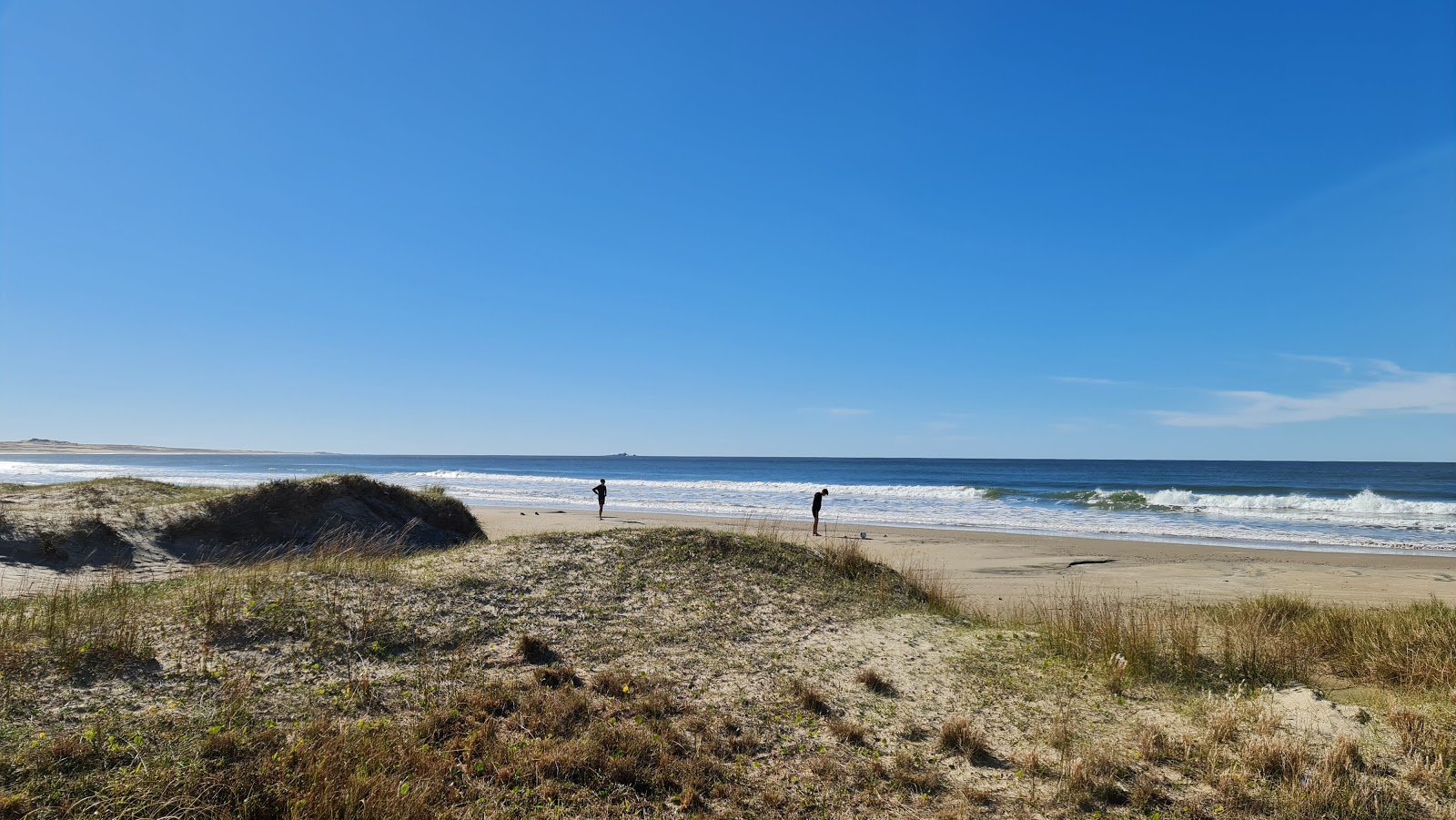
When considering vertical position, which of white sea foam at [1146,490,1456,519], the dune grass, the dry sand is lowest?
the dry sand

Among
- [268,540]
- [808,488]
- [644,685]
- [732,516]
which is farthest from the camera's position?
[808,488]

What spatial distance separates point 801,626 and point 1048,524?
26143 mm

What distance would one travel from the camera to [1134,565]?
63.5 ft

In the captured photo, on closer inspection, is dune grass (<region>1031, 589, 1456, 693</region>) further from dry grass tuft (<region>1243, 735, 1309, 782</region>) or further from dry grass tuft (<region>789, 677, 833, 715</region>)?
dry grass tuft (<region>789, 677, 833, 715</region>)

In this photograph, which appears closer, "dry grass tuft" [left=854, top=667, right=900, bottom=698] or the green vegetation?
the green vegetation

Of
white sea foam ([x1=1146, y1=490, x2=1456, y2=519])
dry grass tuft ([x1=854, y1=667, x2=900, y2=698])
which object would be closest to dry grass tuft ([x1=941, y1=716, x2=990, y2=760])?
dry grass tuft ([x1=854, y1=667, x2=900, y2=698])

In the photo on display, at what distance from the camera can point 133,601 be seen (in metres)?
7.79

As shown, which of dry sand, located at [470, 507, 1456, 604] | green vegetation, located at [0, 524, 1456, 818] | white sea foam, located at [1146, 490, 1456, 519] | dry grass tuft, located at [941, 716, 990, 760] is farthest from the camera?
white sea foam, located at [1146, 490, 1456, 519]

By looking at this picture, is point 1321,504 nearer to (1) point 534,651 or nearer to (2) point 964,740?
(2) point 964,740

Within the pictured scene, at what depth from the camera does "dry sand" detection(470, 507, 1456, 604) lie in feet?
50.8

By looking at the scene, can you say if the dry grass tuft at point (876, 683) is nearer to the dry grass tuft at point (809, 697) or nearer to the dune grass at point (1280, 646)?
the dry grass tuft at point (809, 697)

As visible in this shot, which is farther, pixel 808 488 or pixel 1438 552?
pixel 808 488

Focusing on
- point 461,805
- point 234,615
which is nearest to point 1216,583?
point 461,805

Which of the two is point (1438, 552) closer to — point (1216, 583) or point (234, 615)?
point (1216, 583)
